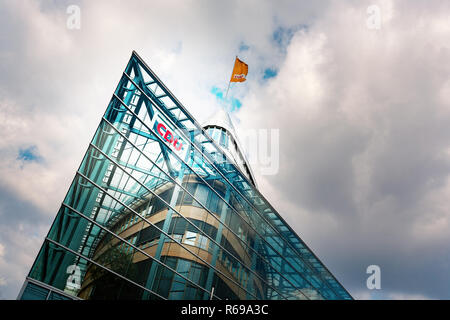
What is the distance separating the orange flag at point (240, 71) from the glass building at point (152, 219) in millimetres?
10591

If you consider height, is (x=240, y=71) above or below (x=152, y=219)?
above

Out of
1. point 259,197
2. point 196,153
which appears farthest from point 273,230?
point 196,153

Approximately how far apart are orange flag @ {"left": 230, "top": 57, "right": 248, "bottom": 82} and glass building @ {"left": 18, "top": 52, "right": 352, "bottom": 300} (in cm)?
1059

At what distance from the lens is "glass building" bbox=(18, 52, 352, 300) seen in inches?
517

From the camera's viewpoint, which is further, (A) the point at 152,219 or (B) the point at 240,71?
(B) the point at 240,71

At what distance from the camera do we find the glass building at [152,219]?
13.1 m

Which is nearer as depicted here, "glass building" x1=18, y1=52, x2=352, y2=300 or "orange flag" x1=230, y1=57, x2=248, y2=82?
"glass building" x1=18, y1=52, x2=352, y2=300

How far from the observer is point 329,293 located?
122ft

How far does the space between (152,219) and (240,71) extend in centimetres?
1962

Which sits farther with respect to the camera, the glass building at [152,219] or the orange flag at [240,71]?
the orange flag at [240,71]

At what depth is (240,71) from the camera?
100ft

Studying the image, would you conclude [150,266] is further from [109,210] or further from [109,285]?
[109,210]

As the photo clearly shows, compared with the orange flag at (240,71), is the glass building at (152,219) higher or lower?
lower
